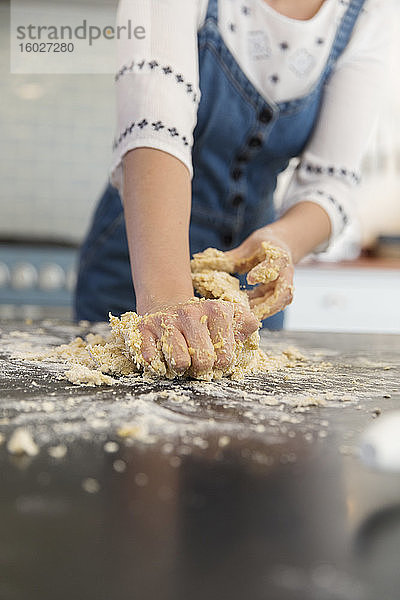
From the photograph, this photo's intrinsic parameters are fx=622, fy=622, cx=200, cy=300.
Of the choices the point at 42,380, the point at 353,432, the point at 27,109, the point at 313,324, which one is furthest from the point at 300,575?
the point at 27,109

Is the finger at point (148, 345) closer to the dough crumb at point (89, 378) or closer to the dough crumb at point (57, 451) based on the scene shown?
the dough crumb at point (89, 378)

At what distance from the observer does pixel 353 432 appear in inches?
16.4

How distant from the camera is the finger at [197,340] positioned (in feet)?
1.73

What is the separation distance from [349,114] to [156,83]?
0.38m

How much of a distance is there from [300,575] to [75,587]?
0.08 meters

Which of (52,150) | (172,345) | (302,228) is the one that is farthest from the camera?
(52,150)

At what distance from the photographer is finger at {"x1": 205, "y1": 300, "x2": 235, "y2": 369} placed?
1.78 feet

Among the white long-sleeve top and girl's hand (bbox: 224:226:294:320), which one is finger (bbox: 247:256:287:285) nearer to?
girl's hand (bbox: 224:226:294:320)

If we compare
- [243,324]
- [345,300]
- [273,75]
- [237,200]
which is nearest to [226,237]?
[237,200]

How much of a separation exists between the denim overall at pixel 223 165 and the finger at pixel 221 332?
0.48m

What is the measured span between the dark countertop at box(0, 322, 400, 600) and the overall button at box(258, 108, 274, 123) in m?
0.58

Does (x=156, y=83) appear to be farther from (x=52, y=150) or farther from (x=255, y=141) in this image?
(x=52, y=150)

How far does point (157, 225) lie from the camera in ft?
2.16

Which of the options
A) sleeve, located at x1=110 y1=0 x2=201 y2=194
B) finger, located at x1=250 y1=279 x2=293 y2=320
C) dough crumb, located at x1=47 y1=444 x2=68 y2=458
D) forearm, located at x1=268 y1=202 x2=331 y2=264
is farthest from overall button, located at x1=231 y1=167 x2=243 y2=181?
dough crumb, located at x1=47 y1=444 x2=68 y2=458
